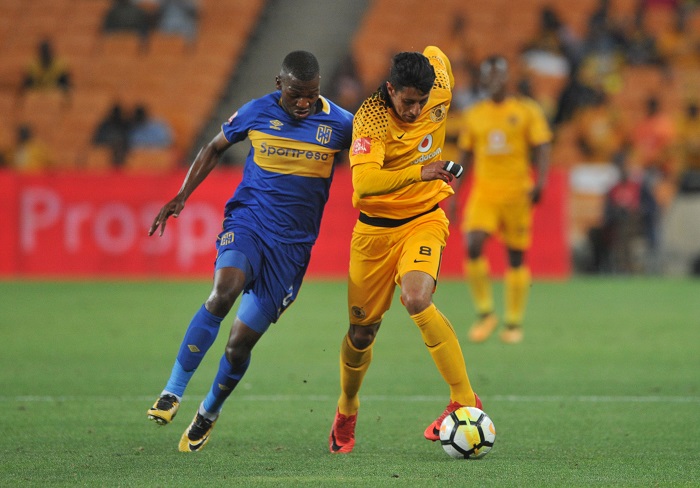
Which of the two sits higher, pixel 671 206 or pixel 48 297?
pixel 671 206

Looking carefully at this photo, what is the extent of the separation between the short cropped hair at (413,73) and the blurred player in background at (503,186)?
231 inches

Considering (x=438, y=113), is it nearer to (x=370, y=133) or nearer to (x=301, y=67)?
(x=370, y=133)

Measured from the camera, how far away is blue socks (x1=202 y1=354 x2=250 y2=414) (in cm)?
650

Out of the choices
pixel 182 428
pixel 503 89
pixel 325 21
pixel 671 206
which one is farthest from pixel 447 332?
pixel 325 21

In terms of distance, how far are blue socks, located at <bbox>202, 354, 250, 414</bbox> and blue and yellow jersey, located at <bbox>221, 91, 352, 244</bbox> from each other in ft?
2.62

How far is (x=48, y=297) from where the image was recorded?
15539 mm

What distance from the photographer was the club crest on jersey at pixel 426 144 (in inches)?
259

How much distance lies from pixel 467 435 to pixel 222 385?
4.65ft

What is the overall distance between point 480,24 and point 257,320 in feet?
59.3

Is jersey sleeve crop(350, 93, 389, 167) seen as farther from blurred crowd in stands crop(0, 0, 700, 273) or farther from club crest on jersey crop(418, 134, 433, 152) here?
blurred crowd in stands crop(0, 0, 700, 273)

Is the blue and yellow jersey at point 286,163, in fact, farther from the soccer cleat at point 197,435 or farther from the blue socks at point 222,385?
the soccer cleat at point 197,435

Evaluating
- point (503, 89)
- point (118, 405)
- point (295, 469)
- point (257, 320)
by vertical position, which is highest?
point (503, 89)

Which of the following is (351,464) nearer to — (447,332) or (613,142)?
(447,332)

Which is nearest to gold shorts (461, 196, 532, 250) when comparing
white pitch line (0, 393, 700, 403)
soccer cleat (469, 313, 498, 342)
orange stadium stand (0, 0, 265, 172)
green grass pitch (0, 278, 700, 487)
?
soccer cleat (469, 313, 498, 342)
